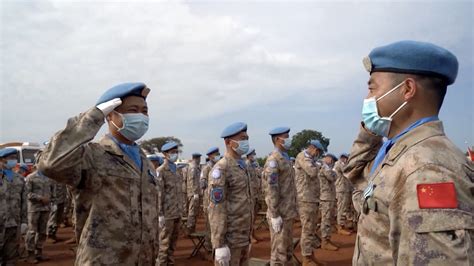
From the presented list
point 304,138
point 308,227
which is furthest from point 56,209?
point 304,138

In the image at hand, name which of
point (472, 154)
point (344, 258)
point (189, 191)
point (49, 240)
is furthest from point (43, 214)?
point (472, 154)

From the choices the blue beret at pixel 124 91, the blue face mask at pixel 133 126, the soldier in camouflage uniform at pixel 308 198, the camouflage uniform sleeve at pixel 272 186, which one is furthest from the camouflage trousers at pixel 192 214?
the blue beret at pixel 124 91

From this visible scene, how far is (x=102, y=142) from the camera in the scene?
329cm

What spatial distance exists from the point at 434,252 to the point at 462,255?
9 centimetres

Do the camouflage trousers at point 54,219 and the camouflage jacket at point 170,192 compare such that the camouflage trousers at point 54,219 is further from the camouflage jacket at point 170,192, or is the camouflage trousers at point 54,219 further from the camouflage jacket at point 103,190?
the camouflage jacket at point 103,190

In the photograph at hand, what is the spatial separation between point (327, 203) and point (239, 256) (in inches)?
253

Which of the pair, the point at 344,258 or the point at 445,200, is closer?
the point at 445,200

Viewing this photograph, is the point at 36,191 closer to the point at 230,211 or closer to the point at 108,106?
the point at 230,211

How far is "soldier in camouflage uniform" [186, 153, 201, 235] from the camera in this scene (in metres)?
12.4

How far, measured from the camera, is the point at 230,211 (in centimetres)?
539

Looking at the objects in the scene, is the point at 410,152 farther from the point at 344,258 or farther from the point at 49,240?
the point at 49,240

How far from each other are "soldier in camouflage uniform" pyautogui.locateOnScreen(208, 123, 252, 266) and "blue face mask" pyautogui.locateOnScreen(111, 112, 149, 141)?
210 centimetres

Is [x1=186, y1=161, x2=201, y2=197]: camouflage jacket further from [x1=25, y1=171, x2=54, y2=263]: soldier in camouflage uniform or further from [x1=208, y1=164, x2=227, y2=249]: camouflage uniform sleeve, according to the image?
[x1=208, y1=164, x2=227, y2=249]: camouflage uniform sleeve

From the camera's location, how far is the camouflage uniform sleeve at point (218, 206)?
513 centimetres
